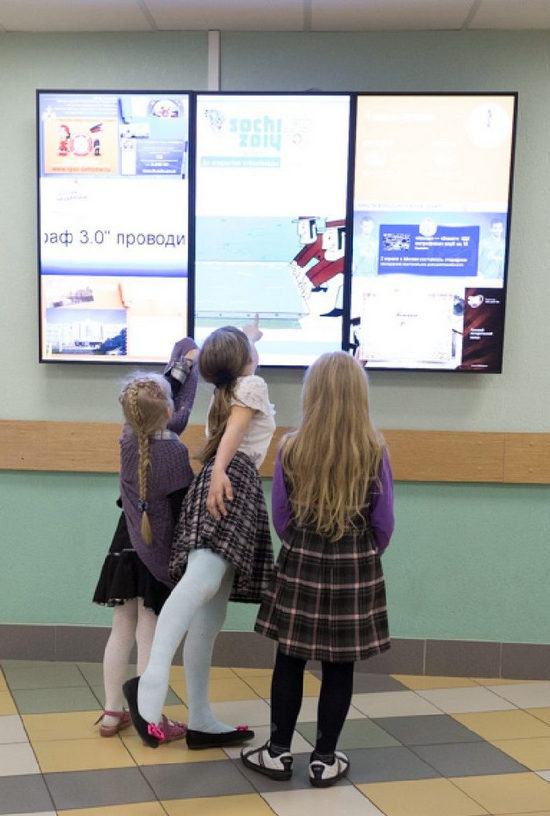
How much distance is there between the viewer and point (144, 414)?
2688mm

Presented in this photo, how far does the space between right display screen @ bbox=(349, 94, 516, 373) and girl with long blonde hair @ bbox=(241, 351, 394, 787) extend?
1000 mm

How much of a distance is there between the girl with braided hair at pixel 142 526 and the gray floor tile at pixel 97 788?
288mm

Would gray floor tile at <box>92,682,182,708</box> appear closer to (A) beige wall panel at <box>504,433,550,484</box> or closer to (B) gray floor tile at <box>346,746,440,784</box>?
(B) gray floor tile at <box>346,746,440,784</box>

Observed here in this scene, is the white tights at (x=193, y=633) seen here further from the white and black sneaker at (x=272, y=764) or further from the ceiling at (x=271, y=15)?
the ceiling at (x=271, y=15)

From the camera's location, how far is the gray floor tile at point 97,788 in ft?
7.84

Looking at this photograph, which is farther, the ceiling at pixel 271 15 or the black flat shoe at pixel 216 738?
the ceiling at pixel 271 15

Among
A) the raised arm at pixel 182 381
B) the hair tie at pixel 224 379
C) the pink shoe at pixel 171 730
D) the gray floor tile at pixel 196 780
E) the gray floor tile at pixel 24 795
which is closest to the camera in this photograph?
the gray floor tile at pixel 24 795

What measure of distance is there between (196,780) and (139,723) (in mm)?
280

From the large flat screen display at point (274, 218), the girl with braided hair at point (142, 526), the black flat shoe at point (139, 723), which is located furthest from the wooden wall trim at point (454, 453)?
A: the black flat shoe at point (139, 723)

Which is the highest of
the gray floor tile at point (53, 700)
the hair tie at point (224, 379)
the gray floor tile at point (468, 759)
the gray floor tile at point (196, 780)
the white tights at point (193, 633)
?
the hair tie at point (224, 379)

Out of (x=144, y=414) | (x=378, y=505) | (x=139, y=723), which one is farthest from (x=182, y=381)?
(x=139, y=723)

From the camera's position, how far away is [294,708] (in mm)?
2547

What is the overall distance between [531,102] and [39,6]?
6.36ft

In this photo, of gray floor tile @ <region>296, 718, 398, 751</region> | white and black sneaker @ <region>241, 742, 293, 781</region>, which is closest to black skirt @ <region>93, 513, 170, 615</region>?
white and black sneaker @ <region>241, 742, 293, 781</region>
